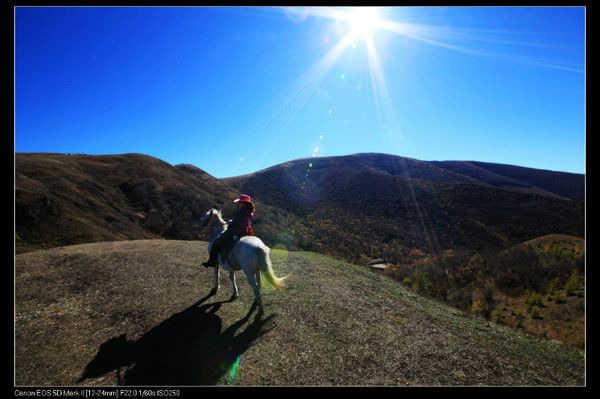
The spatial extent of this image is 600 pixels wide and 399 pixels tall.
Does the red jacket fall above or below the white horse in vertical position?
above

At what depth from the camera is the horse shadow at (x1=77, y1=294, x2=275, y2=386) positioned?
5.60 metres

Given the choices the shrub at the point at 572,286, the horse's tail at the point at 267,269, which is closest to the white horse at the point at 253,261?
the horse's tail at the point at 267,269

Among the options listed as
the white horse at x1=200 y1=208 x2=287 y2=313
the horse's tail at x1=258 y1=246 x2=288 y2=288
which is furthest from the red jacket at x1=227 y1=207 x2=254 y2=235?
the horse's tail at x1=258 y1=246 x2=288 y2=288

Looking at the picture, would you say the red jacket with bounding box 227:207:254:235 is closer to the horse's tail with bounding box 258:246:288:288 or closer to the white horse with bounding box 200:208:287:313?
the white horse with bounding box 200:208:287:313

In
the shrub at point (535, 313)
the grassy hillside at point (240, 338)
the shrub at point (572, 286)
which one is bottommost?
the shrub at point (535, 313)

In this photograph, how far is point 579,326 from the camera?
34.1 feet

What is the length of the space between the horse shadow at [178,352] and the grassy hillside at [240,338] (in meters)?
0.02

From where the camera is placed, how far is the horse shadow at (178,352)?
5.60 m

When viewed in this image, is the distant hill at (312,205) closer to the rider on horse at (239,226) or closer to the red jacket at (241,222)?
the rider on horse at (239,226)

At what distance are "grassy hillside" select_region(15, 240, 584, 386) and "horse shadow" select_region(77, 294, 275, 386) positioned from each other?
0.02 meters

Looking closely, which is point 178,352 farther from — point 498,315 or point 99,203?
point 99,203
